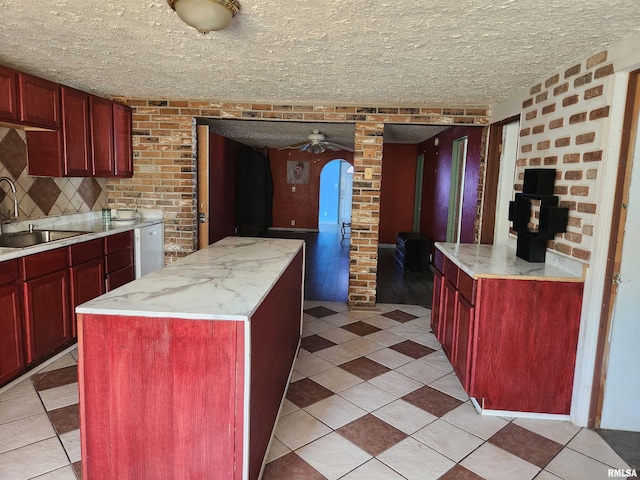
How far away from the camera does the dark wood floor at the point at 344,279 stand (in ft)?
15.4

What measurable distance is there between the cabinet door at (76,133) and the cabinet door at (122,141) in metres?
0.35

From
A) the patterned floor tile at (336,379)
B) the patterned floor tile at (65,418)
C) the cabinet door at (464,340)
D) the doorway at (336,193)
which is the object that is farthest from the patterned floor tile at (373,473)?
the doorway at (336,193)

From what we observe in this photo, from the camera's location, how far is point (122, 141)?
3.94 m

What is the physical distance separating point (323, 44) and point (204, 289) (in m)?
1.54

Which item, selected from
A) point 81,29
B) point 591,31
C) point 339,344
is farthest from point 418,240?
point 81,29

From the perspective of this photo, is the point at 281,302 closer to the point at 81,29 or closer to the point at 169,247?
the point at 81,29

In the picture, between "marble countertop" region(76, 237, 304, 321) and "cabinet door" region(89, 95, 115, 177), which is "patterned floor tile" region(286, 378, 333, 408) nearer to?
"marble countertop" region(76, 237, 304, 321)

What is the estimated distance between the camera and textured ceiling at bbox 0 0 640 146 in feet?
6.05

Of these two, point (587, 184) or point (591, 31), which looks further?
point (587, 184)

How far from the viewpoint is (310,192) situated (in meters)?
9.97

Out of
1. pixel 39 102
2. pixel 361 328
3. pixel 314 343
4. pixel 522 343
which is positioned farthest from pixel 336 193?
pixel 522 343

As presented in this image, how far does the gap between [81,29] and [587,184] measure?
2.90 m

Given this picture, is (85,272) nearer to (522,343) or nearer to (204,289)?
(204,289)

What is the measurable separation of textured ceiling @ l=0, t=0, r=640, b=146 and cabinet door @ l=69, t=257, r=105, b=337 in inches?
58.4
